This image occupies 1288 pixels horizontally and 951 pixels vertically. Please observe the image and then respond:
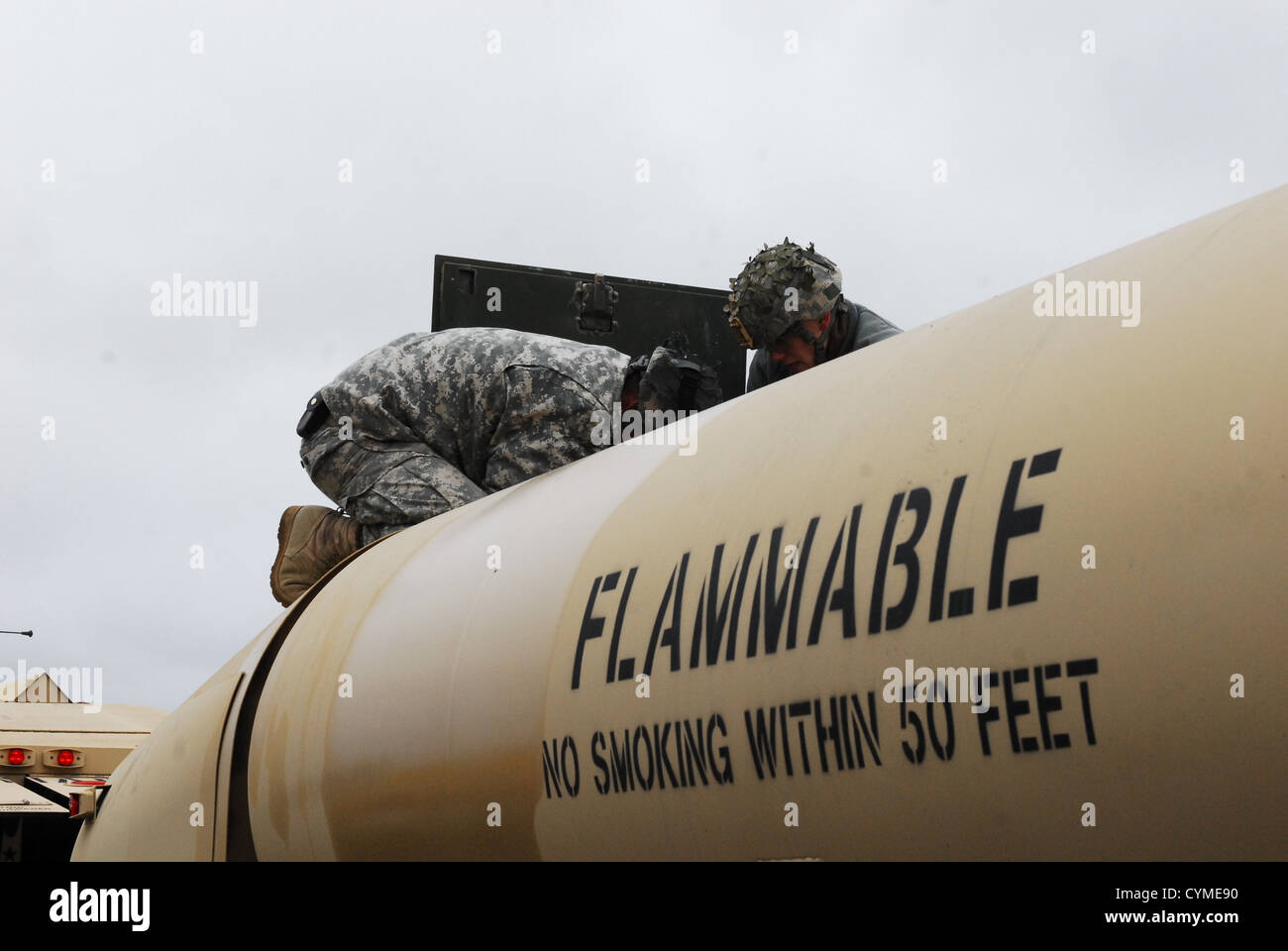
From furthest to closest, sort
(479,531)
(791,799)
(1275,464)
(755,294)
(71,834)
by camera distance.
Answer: (71,834), (755,294), (479,531), (791,799), (1275,464)

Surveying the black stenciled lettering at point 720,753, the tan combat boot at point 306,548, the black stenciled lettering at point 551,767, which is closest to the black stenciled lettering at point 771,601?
the black stenciled lettering at point 720,753

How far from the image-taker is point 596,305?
4.83 m

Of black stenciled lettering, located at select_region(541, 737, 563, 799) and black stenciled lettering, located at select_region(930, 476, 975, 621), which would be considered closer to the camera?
black stenciled lettering, located at select_region(930, 476, 975, 621)

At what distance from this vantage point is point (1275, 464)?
1.30 m

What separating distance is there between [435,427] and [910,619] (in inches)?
109

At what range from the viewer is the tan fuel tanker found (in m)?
1.36

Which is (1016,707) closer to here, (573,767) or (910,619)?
(910,619)

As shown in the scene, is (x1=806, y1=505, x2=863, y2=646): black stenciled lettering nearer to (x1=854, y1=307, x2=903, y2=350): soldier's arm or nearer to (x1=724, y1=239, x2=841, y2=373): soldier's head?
(x1=724, y1=239, x2=841, y2=373): soldier's head

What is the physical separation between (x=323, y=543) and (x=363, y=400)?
0.46 metres

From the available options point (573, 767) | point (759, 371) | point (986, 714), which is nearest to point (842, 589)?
point (986, 714)

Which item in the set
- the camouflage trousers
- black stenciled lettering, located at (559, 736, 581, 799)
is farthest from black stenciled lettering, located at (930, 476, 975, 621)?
the camouflage trousers

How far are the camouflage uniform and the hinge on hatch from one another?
0.56m

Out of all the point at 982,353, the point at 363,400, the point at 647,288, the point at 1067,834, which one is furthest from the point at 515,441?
the point at 1067,834
